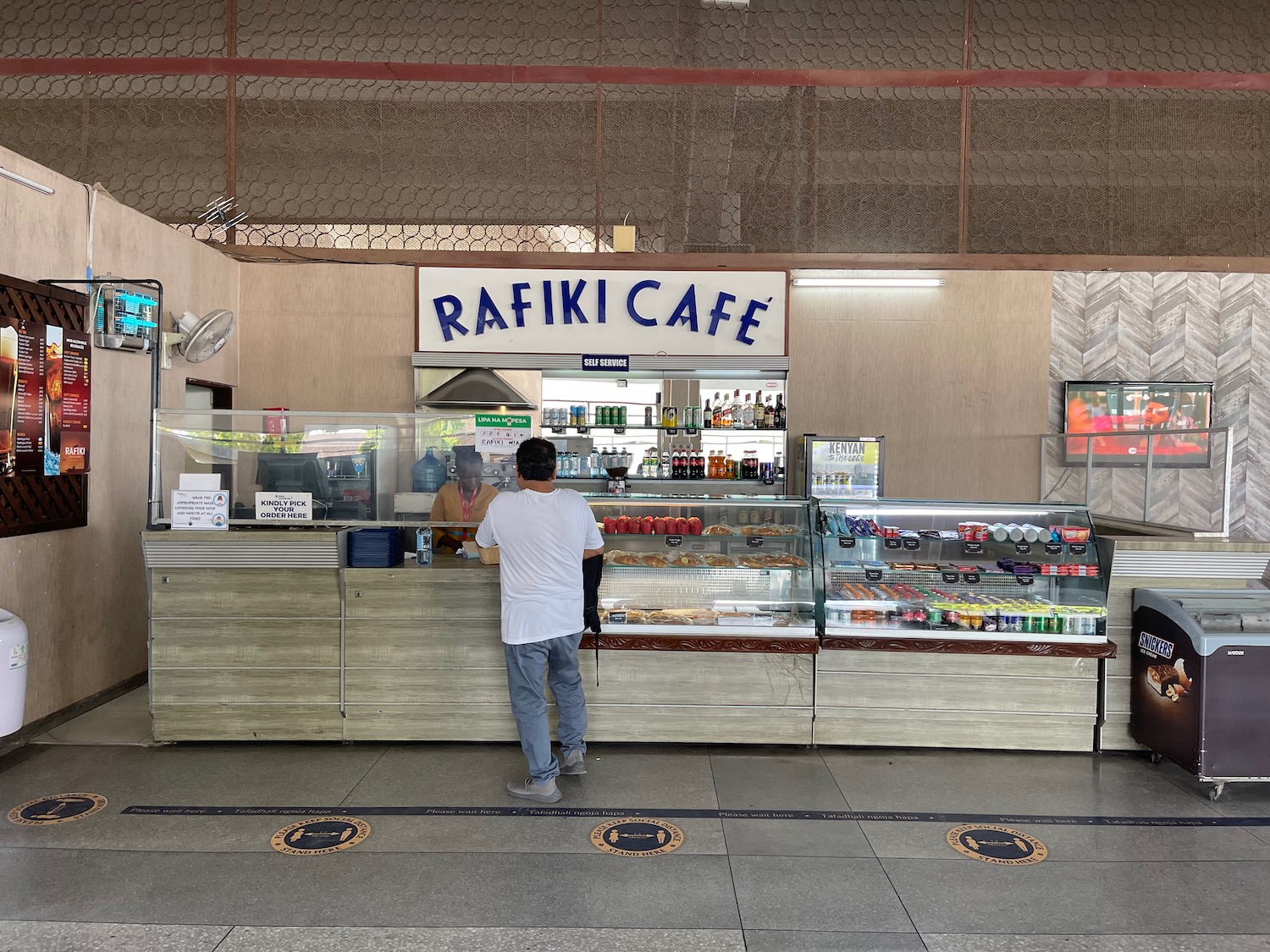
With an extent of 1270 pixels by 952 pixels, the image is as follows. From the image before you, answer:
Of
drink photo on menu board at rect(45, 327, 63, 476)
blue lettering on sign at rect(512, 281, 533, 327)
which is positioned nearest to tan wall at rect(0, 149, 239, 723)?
drink photo on menu board at rect(45, 327, 63, 476)

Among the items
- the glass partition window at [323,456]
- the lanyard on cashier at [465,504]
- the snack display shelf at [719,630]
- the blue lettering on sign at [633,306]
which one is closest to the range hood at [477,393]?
the blue lettering on sign at [633,306]

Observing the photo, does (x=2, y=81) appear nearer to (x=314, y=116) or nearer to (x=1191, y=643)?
(x=314, y=116)

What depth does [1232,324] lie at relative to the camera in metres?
7.43

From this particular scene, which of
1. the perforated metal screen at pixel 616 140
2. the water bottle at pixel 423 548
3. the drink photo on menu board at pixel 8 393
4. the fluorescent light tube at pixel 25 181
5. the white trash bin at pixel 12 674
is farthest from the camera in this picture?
the perforated metal screen at pixel 616 140

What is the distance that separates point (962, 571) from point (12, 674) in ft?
15.7

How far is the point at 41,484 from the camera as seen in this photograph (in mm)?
4730

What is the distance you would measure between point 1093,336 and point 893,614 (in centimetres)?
442

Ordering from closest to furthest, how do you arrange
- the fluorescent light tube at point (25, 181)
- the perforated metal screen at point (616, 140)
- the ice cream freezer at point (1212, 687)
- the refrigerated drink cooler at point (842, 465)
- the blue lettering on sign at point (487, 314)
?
the ice cream freezer at point (1212, 687) < the fluorescent light tube at point (25, 181) < the refrigerated drink cooler at point (842, 465) < the blue lettering on sign at point (487, 314) < the perforated metal screen at point (616, 140)

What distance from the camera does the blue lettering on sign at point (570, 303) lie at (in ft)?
24.3

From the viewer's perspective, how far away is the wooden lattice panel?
4461 millimetres

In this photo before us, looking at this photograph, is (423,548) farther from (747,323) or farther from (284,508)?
(747,323)

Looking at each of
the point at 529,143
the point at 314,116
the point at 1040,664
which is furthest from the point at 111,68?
the point at 1040,664

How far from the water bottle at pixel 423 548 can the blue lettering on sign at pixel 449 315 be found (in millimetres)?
3113

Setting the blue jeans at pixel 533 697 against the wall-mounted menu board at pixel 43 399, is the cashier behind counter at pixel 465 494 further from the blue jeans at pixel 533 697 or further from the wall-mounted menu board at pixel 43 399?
the wall-mounted menu board at pixel 43 399
